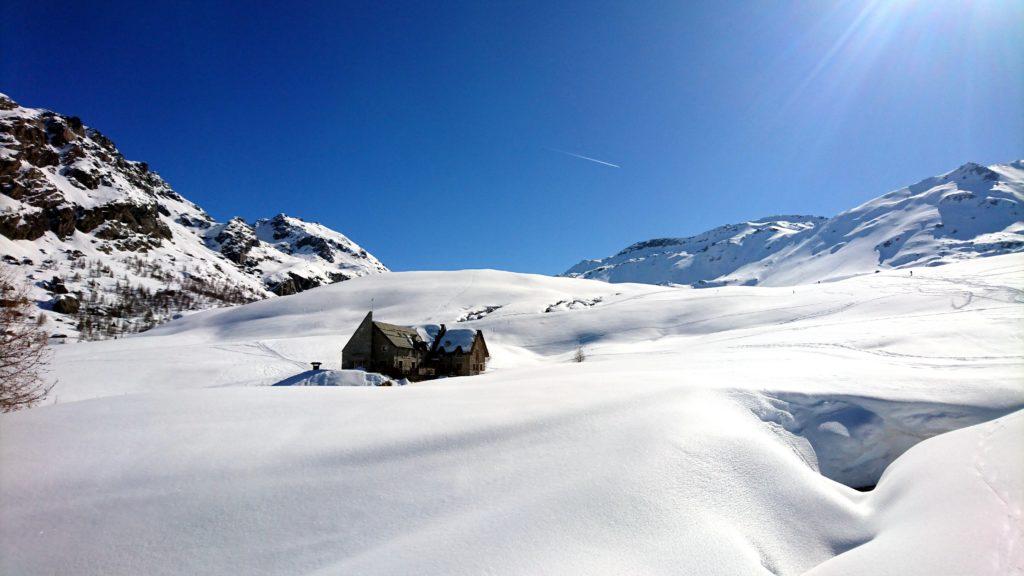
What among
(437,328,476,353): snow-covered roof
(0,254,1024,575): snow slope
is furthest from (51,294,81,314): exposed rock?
(0,254,1024,575): snow slope

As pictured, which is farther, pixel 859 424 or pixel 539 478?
pixel 859 424

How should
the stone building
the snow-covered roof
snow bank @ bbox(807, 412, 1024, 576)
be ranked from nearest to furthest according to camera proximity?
snow bank @ bbox(807, 412, 1024, 576)
the stone building
the snow-covered roof

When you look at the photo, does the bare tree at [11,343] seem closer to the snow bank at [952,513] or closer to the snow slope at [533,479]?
the snow slope at [533,479]

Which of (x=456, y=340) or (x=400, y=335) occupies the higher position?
(x=400, y=335)

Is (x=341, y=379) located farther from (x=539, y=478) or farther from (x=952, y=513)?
(x=952, y=513)

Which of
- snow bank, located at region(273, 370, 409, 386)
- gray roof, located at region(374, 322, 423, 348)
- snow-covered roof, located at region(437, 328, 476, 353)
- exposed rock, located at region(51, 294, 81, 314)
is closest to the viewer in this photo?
snow bank, located at region(273, 370, 409, 386)

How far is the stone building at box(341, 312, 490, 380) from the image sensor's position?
38.1 metres

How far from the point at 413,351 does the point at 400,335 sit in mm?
1939

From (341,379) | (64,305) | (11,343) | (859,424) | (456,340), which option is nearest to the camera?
(11,343)

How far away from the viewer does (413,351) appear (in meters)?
40.3

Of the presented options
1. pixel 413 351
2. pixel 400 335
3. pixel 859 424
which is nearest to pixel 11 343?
pixel 859 424

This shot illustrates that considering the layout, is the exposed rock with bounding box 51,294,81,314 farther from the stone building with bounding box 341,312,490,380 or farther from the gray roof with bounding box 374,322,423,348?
the gray roof with bounding box 374,322,423,348

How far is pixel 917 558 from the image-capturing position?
21.7 feet

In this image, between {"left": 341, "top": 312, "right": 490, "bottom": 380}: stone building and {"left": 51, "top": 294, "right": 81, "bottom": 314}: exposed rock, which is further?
{"left": 51, "top": 294, "right": 81, "bottom": 314}: exposed rock
